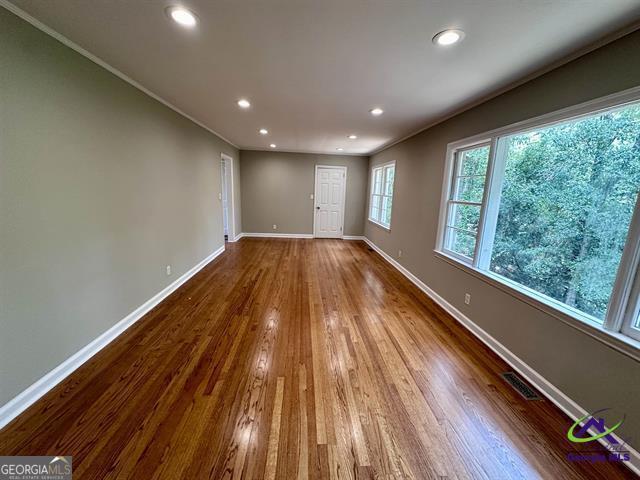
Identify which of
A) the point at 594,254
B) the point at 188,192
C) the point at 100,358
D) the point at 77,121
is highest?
the point at 77,121

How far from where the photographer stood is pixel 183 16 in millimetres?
1510

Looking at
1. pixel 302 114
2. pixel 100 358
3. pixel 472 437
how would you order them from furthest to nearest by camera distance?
pixel 302 114, pixel 100 358, pixel 472 437

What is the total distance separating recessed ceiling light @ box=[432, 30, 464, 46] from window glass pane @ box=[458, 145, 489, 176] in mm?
1406

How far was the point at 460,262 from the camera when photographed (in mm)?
2963

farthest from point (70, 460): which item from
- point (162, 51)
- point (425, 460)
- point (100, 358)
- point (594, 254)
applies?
point (594, 254)

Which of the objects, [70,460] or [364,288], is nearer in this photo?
[70,460]

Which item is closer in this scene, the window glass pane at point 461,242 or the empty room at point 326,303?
the empty room at point 326,303

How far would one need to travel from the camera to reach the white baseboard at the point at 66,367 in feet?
5.00

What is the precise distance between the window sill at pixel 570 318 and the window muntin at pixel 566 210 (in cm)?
2

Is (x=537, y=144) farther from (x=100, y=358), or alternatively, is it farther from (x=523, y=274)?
(x=100, y=358)

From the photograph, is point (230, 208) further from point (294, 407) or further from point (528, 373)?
point (528, 373)

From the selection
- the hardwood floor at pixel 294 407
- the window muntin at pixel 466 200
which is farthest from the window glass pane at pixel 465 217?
the hardwood floor at pixel 294 407

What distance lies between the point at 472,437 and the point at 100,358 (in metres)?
2.83

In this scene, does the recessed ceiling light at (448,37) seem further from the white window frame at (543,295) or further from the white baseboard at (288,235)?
the white baseboard at (288,235)
